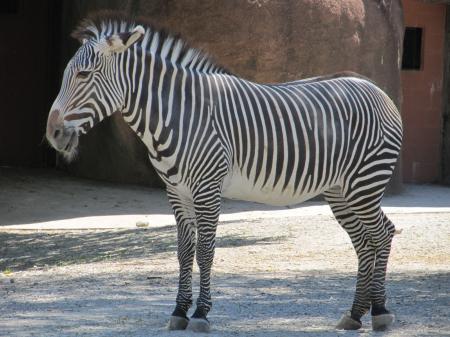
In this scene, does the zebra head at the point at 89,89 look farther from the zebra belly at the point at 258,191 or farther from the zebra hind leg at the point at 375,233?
the zebra hind leg at the point at 375,233

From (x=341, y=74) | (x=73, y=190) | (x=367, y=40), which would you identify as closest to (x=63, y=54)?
(x=73, y=190)

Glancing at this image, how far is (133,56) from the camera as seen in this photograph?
6.89m

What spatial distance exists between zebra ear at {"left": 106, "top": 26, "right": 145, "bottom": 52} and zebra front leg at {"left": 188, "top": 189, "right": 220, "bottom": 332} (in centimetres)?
119

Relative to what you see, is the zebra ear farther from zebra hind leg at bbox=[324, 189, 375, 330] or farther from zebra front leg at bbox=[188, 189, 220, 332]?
zebra hind leg at bbox=[324, 189, 375, 330]

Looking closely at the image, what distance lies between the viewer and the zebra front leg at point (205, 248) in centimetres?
668

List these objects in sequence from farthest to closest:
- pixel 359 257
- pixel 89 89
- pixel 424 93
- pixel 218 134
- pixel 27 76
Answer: pixel 27 76 < pixel 424 93 < pixel 359 257 < pixel 218 134 < pixel 89 89

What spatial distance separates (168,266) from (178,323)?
2.89m

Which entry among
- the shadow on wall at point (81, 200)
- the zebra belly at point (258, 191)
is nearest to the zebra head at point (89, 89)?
the zebra belly at point (258, 191)

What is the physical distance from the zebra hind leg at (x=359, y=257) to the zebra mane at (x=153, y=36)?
1363 mm

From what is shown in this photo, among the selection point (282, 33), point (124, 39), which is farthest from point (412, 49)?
point (124, 39)

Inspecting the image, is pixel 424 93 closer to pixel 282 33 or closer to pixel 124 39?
pixel 282 33

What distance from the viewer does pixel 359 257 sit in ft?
23.8

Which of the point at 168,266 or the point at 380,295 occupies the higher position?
the point at 380,295

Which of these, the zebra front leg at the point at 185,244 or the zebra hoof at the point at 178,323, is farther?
the zebra front leg at the point at 185,244
